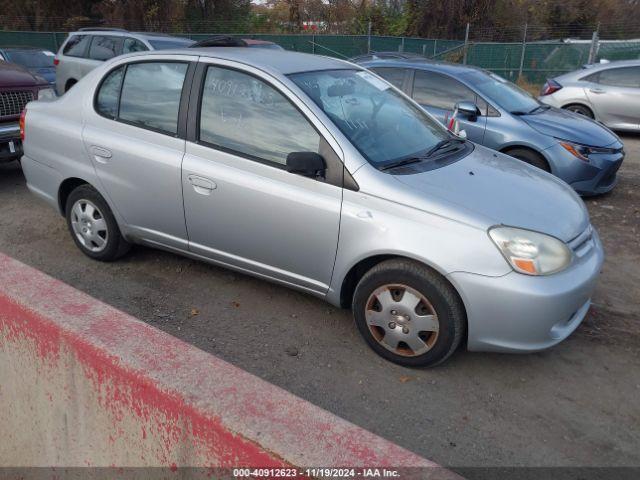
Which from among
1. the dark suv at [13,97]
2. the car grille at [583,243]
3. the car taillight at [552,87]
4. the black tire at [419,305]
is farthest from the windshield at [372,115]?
the car taillight at [552,87]

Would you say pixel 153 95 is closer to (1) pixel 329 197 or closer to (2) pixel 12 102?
(1) pixel 329 197

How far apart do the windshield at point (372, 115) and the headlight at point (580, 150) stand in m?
2.80

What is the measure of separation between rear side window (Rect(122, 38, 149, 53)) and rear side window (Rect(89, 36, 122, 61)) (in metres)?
0.16

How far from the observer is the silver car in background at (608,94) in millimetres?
10531

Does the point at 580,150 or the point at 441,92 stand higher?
the point at 441,92

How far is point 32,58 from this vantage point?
12.4 meters

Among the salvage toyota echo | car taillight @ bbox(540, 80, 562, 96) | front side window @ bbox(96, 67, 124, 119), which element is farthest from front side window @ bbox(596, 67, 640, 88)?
front side window @ bbox(96, 67, 124, 119)

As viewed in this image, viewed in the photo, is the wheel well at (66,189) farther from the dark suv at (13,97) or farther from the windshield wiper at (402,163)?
the windshield wiper at (402,163)

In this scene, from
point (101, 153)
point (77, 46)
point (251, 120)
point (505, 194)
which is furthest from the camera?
point (77, 46)

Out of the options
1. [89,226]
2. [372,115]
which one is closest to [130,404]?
[372,115]

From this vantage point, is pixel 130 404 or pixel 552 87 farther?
pixel 552 87

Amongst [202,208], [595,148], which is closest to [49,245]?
[202,208]

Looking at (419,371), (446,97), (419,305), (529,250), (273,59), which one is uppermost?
(273,59)

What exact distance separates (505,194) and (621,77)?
886 cm
